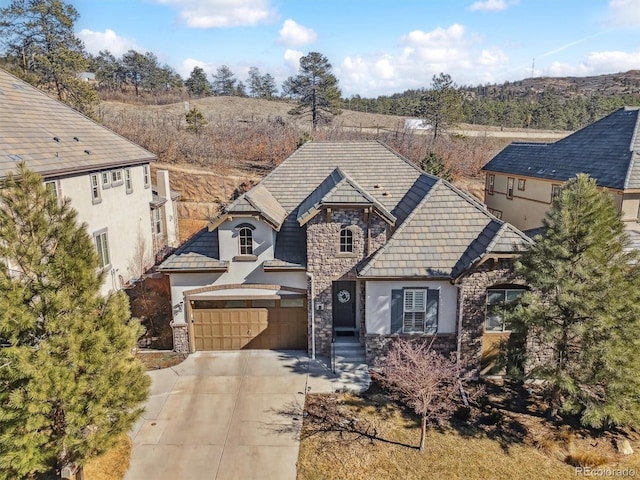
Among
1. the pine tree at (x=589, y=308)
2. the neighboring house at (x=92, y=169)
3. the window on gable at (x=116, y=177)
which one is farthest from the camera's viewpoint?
the window on gable at (x=116, y=177)

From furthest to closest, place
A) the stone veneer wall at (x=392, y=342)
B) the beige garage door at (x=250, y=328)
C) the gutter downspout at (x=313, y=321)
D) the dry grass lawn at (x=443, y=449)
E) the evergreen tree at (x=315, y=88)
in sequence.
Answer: the evergreen tree at (x=315, y=88) → the beige garage door at (x=250, y=328) → the gutter downspout at (x=313, y=321) → the stone veneer wall at (x=392, y=342) → the dry grass lawn at (x=443, y=449)

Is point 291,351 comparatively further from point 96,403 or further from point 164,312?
point 96,403

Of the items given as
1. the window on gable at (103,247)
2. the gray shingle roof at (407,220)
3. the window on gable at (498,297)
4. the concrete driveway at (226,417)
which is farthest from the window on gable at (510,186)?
the window on gable at (103,247)

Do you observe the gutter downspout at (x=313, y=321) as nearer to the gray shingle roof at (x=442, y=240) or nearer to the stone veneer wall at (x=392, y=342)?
the gray shingle roof at (x=442, y=240)

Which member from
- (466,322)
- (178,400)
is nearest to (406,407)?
(466,322)

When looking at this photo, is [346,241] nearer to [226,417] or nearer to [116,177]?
[226,417]

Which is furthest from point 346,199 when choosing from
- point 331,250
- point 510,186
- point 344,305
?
point 510,186
